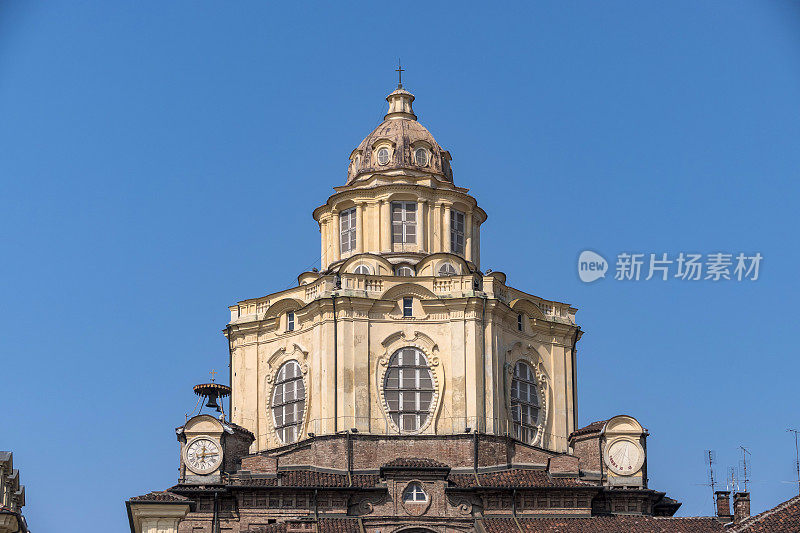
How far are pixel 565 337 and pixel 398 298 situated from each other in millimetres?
11399

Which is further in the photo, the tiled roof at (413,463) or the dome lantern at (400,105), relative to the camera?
the dome lantern at (400,105)

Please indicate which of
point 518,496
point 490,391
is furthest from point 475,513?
point 490,391

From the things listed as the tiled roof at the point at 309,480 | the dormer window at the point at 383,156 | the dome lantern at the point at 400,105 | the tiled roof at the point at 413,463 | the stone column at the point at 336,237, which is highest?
the dome lantern at the point at 400,105

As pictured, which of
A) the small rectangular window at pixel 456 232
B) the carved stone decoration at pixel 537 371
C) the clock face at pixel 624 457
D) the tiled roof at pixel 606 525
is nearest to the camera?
the tiled roof at pixel 606 525

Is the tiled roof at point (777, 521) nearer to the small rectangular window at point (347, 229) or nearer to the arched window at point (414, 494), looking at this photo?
the arched window at point (414, 494)

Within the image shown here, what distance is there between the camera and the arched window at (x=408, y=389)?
3691 inches

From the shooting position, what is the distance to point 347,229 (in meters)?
102

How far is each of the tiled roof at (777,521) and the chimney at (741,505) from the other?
209 inches

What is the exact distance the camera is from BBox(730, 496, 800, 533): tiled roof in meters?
81.1

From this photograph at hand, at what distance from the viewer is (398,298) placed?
95.3 m

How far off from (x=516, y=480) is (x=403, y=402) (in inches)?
328

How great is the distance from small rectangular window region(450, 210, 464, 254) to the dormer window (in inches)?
203

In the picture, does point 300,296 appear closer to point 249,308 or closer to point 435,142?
point 249,308

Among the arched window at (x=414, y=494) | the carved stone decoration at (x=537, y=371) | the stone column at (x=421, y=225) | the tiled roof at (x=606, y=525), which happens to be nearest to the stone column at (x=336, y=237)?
the stone column at (x=421, y=225)
